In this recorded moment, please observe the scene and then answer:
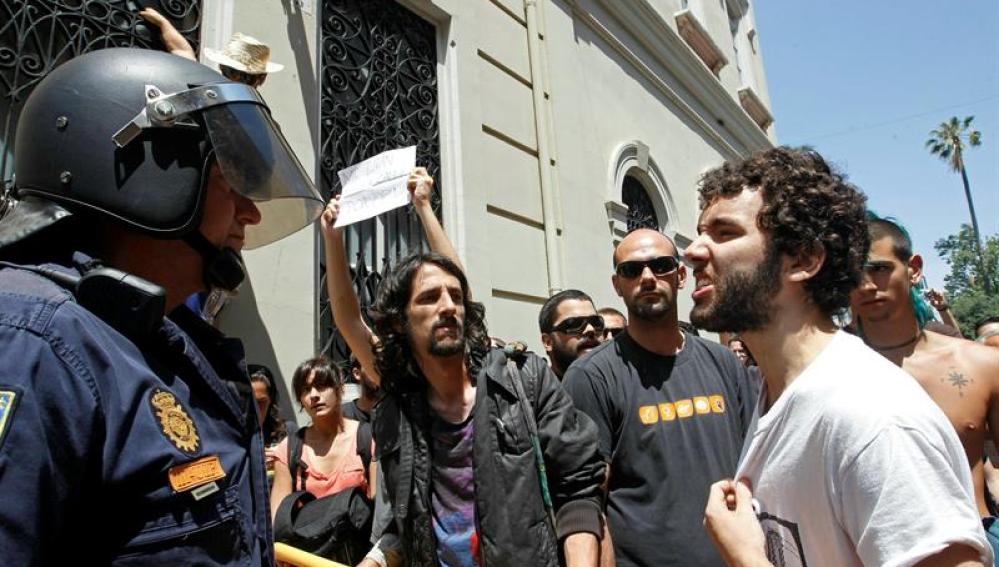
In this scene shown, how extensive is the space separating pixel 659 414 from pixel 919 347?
1119 mm

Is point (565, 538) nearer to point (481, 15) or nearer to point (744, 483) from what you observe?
point (744, 483)

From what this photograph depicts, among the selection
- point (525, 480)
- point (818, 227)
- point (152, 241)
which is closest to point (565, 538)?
point (525, 480)

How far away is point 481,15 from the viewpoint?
6355 mm

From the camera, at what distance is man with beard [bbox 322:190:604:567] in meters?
1.90

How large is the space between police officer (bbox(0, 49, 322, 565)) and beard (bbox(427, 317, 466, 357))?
865 millimetres

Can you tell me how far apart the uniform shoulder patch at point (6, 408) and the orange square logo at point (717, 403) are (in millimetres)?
2089

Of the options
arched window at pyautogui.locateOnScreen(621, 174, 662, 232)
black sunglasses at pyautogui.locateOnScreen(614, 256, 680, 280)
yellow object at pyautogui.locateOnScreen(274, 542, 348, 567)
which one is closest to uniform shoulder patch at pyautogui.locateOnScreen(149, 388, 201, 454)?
yellow object at pyautogui.locateOnScreen(274, 542, 348, 567)

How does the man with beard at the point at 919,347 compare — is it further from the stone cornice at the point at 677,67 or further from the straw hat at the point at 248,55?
the stone cornice at the point at 677,67

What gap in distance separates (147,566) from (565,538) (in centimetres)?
128

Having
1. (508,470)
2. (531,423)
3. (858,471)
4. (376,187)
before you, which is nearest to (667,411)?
(531,423)

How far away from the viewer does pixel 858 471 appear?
111cm

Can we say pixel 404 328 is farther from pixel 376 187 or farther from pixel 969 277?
pixel 969 277

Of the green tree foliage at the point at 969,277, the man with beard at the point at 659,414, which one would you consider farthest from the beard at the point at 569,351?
the green tree foliage at the point at 969,277

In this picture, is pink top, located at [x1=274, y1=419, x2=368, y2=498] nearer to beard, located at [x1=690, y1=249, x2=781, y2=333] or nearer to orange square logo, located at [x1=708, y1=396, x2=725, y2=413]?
orange square logo, located at [x1=708, y1=396, x2=725, y2=413]
